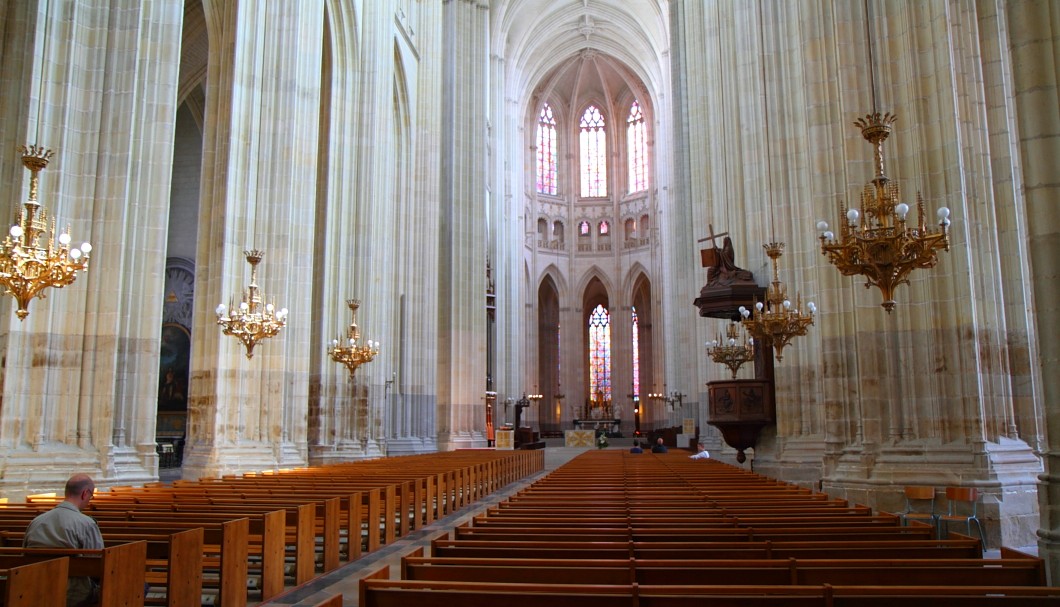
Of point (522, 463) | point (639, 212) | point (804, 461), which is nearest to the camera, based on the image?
point (804, 461)

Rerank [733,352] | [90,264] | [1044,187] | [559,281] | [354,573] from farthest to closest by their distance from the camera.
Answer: [559,281], [733,352], [90,264], [354,573], [1044,187]

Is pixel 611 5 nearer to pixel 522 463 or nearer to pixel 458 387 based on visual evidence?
pixel 458 387

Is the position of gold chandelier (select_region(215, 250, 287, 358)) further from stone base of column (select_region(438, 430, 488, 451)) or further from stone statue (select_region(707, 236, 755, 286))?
stone base of column (select_region(438, 430, 488, 451))

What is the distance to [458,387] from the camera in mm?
29438

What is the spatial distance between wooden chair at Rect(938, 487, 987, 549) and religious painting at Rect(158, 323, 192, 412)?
21.9 m

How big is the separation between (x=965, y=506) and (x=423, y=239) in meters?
20.5

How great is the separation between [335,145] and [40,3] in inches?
370

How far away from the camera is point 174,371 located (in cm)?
2436

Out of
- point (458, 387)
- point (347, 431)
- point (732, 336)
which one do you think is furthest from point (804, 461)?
point (458, 387)

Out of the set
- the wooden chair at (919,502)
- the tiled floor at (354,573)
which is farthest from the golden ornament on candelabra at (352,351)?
the wooden chair at (919,502)

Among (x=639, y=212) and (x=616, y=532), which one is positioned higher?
(x=639, y=212)

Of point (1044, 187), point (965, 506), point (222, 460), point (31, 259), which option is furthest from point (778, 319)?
point (31, 259)

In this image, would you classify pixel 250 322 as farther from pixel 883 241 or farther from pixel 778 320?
pixel 883 241

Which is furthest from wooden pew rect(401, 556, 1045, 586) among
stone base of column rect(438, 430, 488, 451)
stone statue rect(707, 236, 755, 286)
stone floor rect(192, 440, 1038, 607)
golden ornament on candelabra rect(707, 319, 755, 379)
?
stone base of column rect(438, 430, 488, 451)
